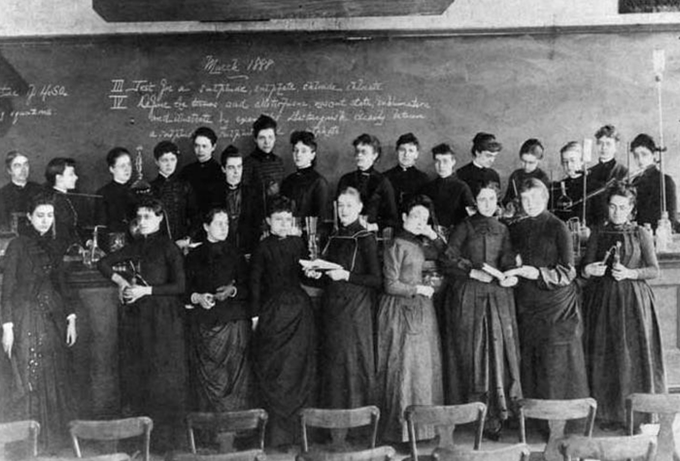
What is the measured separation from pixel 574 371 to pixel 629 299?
61 centimetres

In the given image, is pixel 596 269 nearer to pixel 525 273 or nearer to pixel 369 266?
pixel 525 273

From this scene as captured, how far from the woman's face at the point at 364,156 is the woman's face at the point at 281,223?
0.89m

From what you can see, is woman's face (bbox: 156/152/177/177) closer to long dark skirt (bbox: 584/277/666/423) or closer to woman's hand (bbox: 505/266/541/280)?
woman's hand (bbox: 505/266/541/280)

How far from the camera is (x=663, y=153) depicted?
235 inches

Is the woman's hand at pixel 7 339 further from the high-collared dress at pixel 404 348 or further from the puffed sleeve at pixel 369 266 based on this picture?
the high-collared dress at pixel 404 348

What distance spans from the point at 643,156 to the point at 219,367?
3.37 meters

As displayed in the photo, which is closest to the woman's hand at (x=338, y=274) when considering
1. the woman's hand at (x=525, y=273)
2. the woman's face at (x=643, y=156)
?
the woman's hand at (x=525, y=273)

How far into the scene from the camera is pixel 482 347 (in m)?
5.29

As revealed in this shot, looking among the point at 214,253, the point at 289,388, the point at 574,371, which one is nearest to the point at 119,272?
the point at 214,253

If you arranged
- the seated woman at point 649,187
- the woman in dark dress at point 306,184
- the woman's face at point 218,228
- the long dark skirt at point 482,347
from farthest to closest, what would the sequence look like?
the woman in dark dress at point 306,184
the seated woman at point 649,187
the woman's face at point 218,228
the long dark skirt at point 482,347

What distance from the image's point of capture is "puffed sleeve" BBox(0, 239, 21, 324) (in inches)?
204

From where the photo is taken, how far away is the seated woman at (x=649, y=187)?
229 inches

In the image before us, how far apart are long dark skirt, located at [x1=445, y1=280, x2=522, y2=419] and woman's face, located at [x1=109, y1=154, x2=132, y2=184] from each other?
2491 millimetres

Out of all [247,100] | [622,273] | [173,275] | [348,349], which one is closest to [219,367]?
[173,275]
